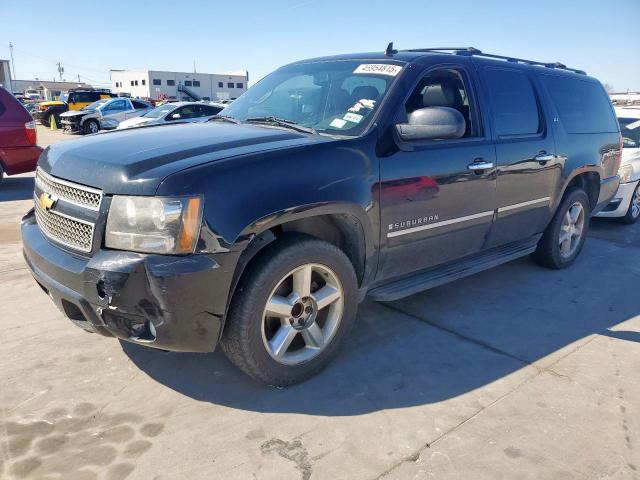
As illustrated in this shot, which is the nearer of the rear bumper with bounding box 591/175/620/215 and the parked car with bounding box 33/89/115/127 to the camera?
the rear bumper with bounding box 591/175/620/215

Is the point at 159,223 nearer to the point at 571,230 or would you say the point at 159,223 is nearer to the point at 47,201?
the point at 47,201

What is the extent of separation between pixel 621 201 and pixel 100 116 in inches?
815

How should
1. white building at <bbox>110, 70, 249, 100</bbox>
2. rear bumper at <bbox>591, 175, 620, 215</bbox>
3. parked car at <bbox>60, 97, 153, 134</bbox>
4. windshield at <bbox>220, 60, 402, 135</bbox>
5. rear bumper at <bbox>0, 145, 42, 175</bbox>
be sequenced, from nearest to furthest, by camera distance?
windshield at <bbox>220, 60, 402, 135</bbox>
rear bumper at <bbox>591, 175, 620, 215</bbox>
rear bumper at <bbox>0, 145, 42, 175</bbox>
parked car at <bbox>60, 97, 153, 134</bbox>
white building at <bbox>110, 70, 249, 100</bbox>

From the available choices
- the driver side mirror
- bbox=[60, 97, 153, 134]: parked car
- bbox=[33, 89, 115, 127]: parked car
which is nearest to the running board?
the driver side mirror

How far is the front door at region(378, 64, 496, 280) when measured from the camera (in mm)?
3260

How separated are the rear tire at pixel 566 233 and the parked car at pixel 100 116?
19723 mm

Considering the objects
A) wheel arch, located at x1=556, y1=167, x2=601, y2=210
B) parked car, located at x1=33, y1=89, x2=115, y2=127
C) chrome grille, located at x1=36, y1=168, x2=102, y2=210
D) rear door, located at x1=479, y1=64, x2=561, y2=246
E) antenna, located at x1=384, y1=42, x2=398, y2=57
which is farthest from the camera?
parked car, located at x1=33, y1=89, x2=115, y2=127

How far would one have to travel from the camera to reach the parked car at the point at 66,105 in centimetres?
2627

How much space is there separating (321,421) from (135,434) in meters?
0.93

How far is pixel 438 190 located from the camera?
3.48 metres

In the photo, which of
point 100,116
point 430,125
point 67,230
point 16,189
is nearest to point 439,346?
point 430,125

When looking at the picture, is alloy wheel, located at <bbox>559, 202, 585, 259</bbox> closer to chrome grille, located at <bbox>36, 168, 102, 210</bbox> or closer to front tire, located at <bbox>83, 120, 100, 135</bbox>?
chrome grille, located at <bbox>36, 168, 102, 210</bbox>

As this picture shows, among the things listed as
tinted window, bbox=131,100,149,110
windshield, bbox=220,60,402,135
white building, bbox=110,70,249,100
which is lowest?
tinted window, bbox=131,100,149,110

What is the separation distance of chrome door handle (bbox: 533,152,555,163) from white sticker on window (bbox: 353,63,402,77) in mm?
1618
